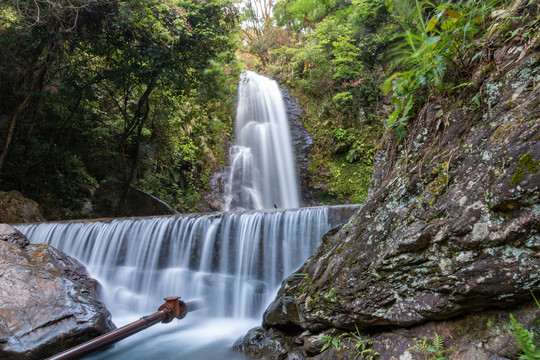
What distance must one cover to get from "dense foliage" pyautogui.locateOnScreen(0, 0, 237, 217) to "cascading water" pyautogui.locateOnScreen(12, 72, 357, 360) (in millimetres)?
2986

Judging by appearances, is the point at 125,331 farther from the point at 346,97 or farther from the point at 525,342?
the point at 346,97

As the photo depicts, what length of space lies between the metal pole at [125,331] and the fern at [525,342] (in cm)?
287

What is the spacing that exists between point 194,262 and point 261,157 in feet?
28.1

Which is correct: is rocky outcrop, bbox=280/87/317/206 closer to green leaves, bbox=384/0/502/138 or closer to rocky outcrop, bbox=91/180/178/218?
rocky outcrop, bbox=91/180/178/218

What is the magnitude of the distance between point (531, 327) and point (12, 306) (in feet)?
16.2

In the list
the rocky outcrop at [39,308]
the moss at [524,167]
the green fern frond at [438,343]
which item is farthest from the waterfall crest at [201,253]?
the moss at [524,167]

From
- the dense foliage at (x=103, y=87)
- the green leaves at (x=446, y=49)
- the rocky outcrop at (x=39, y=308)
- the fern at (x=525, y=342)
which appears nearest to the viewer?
the fern at (x=525, y=342)

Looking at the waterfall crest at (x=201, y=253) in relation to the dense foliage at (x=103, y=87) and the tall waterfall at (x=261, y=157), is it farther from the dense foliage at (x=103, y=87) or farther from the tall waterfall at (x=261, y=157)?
the tall waterfall at (x=261, y=157)

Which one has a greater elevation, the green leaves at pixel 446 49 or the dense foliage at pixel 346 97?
the dense foliage at pixel 346 97

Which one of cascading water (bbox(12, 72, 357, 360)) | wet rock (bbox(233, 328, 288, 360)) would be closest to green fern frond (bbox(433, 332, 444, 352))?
wet rock (bbox(233, 328, 288, 360))

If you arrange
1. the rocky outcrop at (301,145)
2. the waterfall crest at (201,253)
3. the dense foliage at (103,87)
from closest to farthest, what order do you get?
the waterfall crest at (201,253)
the dense foliage at (103,87)
the rocky outcrop at (301,145)

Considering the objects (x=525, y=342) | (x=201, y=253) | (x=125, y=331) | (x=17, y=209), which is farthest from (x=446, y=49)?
(x=17, y=209)

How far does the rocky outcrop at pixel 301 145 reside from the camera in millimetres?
12844

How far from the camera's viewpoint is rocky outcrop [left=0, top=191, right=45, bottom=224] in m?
7.52
